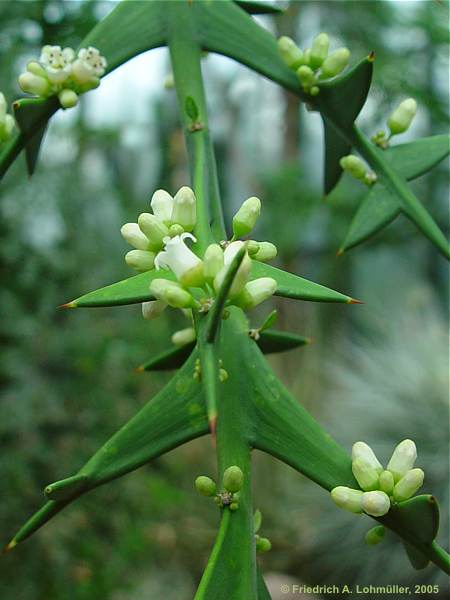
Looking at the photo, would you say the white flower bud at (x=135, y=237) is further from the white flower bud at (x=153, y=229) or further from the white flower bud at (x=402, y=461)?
the white flower bud at (x=402, y=461)

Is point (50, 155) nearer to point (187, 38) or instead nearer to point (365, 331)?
point (187, 38)

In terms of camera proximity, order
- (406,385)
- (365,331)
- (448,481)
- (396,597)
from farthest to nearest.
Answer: (365,331), (406,385), (448,481), (396,597)

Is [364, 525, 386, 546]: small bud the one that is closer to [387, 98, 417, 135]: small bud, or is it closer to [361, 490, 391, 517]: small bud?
[361, 490, 391, 517]: small bud

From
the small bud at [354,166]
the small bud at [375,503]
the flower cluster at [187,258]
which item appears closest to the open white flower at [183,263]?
the flower cluster at [187,258]

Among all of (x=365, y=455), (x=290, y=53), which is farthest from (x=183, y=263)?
(x=290, y=53)

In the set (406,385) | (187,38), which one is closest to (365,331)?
(406,385)

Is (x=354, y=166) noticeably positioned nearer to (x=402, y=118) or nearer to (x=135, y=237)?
(x=402, y=118)
